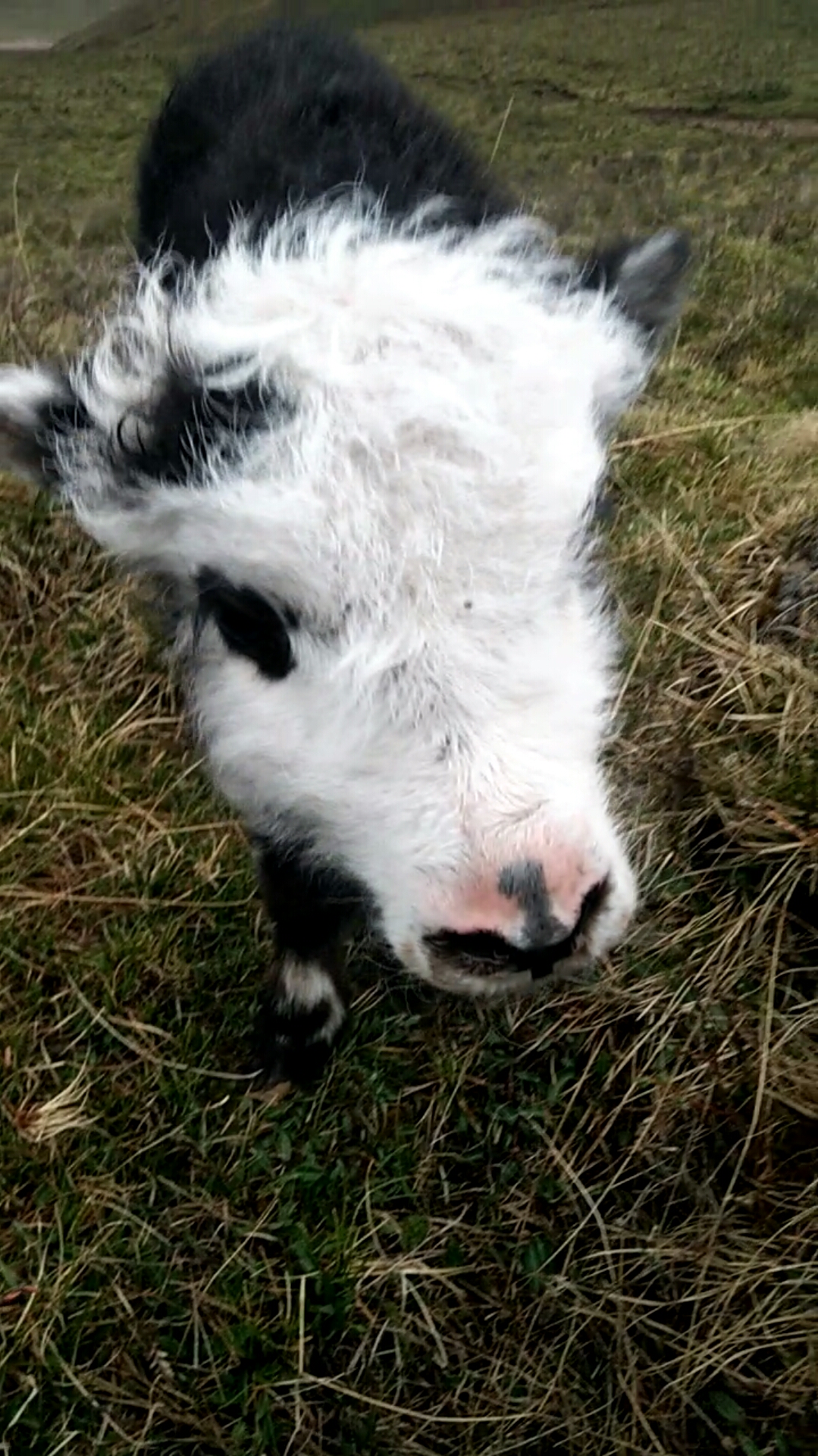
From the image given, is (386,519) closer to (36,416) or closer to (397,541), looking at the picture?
(397,541)

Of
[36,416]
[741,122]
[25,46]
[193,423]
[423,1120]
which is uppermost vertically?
[741,122]

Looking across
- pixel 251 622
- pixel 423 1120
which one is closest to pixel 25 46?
pixel 251 622

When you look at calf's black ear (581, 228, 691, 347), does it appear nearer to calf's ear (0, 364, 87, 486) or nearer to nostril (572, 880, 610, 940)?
calf's ear (0, 364, 87, 486)

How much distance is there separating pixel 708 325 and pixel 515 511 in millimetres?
6718

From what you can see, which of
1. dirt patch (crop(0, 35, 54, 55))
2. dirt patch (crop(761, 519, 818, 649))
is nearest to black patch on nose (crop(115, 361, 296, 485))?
dirt patch (crop(761, 519, 818, 649))

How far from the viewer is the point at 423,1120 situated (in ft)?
9.17

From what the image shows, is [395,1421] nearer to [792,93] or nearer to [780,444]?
[780,444]

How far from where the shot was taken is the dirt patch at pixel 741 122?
49.2ft

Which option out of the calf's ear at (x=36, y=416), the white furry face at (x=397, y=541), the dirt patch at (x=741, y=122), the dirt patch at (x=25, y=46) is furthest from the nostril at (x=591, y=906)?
the dirt patch at (x=25, y=46)

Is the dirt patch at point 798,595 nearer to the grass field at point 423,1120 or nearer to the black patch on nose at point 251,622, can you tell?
the grass field at point 423,1120

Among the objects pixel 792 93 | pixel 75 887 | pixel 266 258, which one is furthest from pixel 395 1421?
pixel 792 93

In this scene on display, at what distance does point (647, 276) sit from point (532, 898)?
1639mm

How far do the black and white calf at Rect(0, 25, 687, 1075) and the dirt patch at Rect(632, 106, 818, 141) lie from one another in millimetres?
14968

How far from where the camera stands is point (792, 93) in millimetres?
16438
